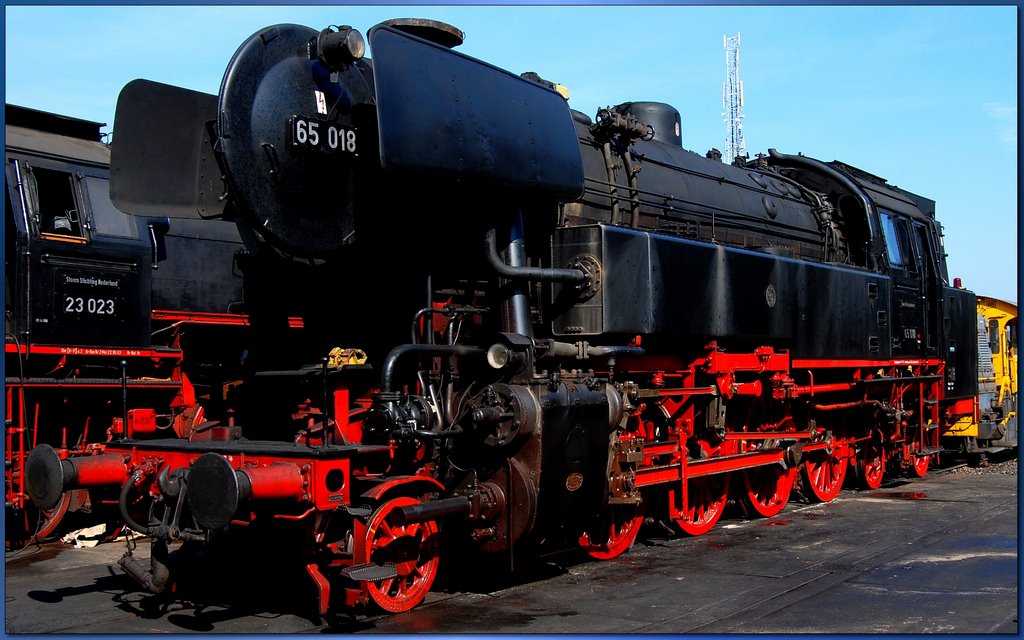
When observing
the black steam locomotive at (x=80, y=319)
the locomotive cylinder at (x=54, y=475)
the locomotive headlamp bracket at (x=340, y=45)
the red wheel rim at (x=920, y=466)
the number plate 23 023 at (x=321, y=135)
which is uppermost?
the locomotive headlamp bracket at (x=340, y=45)

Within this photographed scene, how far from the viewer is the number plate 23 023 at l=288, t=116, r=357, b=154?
5.78 m

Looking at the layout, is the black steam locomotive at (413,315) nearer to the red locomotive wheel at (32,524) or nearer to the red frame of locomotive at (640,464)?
the red frame of locomotive at (640,464)

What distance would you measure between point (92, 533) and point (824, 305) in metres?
7.00

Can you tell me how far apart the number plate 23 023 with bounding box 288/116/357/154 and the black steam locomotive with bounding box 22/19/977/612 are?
0.01 m

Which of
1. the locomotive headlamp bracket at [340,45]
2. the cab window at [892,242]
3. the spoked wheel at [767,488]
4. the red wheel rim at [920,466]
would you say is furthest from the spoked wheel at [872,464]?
the locomotive headlamp bracket at [340,45]

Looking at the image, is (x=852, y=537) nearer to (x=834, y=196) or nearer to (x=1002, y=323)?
(x=834, y=196)

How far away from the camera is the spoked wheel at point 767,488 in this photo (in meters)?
9.90

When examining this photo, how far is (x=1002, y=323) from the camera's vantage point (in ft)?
60.8

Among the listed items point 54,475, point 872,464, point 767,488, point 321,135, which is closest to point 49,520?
point 54,475

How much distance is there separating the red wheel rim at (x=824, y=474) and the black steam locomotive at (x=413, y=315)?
9.39 ft

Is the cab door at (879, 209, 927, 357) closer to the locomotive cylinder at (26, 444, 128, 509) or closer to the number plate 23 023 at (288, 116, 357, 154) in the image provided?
the number plate 23 023 at (288, 116, 357, 154)

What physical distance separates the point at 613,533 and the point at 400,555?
2.40 meters

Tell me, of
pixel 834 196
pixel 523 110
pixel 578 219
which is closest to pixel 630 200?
pixel 578 219

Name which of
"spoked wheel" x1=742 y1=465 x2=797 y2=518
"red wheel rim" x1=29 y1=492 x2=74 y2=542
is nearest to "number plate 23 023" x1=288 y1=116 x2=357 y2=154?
"red wheel rim" x1=29 y1=492 x2=74 y2=542
